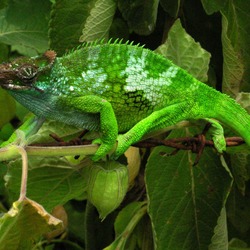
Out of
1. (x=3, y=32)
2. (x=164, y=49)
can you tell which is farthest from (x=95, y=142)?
(x=3, y=32)

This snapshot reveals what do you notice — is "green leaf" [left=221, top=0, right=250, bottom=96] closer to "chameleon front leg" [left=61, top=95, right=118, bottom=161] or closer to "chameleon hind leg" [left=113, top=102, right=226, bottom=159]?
"chameleon hind leg" [left=113, top=102, right=226, bottom=159]

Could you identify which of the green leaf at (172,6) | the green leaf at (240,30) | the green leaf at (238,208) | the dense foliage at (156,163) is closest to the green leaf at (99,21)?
the dense foliage at (156,163)

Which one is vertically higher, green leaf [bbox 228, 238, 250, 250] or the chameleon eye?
the chameleon eye

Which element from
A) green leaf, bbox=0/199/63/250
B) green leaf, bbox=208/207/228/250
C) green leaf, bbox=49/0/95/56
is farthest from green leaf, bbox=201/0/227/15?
green leaf, bbox=0/199/63/250

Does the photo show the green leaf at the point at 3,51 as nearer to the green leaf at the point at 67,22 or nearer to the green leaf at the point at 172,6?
the green leaf at the point at 67,22

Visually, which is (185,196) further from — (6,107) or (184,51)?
(6,107)

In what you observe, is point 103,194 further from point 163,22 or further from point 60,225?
point 163,22
